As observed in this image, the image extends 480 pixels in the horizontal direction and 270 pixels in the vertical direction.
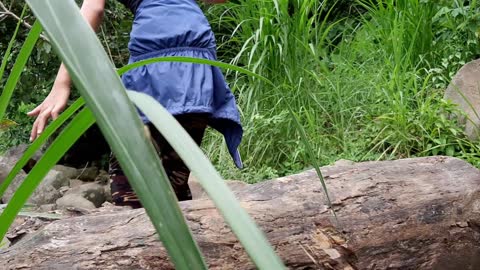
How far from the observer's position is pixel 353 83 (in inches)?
155

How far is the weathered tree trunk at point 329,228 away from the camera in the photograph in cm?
144

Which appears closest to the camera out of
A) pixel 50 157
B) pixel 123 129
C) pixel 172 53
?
pixel 123 129

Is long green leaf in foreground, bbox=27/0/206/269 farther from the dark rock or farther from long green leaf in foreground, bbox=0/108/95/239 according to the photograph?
the dark rock

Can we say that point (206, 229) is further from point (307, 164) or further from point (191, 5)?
point (307, 164)

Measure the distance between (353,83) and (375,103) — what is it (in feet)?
0.78

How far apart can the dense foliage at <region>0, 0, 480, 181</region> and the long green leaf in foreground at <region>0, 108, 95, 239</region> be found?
2971mm

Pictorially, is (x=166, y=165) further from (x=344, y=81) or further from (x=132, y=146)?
(x=344, y=81)

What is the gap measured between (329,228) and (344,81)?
248 centimetres

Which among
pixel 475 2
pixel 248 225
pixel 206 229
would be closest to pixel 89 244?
pixel 206 229

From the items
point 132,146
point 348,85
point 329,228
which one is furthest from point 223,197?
point 348,85

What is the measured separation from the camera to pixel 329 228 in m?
1.59

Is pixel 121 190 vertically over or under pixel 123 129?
under

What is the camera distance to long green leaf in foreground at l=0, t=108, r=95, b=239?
0.47m

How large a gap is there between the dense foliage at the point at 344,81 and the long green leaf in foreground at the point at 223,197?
3.09 metres
